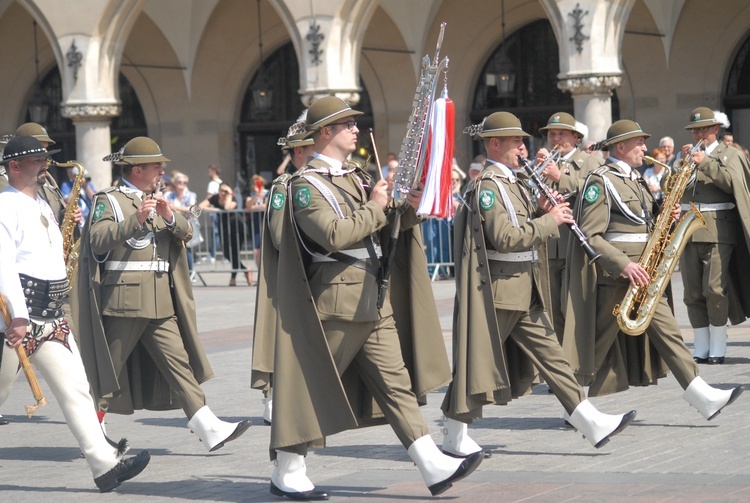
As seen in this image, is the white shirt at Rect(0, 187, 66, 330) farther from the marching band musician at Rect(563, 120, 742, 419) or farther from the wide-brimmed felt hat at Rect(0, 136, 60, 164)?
the marching band musician at Rect(563, 120, 742, 419)

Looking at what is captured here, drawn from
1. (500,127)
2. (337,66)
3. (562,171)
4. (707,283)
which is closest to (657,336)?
(500,127)

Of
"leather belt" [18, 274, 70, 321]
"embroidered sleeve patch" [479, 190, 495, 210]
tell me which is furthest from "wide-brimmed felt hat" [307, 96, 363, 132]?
"leather belt" [18, 274, 70, 321]

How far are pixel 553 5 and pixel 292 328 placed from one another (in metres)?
12.8

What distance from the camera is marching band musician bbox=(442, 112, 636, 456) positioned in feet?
22.6

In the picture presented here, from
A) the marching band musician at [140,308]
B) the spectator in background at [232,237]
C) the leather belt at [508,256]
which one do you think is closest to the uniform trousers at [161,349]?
the marching band musician at [140,308]

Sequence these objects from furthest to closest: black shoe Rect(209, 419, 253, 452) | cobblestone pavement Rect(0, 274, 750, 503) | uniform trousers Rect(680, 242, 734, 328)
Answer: uniform trousers Rect(680, 242, 734, 328)
black shoe Rect(209, 419, 253, 452)
cobblestone pavement Rect(0, 274, 750, 503)

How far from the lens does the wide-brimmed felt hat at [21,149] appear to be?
6855mm

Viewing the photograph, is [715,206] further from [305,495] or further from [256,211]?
[256,211]

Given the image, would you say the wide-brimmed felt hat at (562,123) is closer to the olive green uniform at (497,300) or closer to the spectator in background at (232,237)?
the olive green uniform at (497,300)

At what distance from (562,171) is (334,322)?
12.9 ft

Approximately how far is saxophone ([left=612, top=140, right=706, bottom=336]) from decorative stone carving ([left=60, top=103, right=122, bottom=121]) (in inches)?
564

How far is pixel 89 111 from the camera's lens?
21.5m

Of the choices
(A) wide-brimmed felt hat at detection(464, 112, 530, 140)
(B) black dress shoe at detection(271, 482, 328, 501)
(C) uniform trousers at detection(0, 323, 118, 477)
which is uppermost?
(A) wide-brimmed felt hat at detection(464, 112, 530, 140)

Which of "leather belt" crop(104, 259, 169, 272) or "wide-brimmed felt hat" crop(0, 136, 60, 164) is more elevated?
"wide-brimmed felt hat" crop(0, 136, 60, 164)
